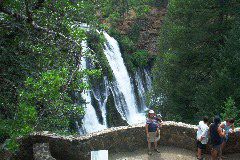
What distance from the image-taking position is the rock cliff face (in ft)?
82.8

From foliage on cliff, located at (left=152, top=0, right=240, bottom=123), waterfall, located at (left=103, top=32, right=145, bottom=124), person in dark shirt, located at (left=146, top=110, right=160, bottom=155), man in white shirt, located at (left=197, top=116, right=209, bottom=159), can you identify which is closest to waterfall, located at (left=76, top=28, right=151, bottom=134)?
waterfall, located at (left=103, top=32, right=145, bottom=124)

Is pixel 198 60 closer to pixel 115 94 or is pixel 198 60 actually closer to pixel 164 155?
pixel 115 94

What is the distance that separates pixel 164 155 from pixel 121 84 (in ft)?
41.7

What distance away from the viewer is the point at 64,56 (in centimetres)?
812

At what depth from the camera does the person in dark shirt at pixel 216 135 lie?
869cm

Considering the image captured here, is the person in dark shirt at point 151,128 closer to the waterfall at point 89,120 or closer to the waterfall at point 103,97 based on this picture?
the waterfall at point 89,120

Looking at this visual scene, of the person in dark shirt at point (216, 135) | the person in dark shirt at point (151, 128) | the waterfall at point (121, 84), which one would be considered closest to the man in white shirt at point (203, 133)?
the person in dark shirt at point (216, 135)

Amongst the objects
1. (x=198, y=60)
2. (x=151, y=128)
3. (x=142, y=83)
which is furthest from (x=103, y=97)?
(x=151, y=128)

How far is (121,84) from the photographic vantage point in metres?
22.5

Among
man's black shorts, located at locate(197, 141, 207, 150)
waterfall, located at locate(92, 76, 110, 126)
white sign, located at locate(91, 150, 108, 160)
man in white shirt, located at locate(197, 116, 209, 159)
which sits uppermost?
waterfall, located at locate(92, 76, 110, 126)

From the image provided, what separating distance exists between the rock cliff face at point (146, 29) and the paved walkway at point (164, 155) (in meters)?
15.1

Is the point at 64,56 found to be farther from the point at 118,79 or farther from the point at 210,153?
the point at 118,79

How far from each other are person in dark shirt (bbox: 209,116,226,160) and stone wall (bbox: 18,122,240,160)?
0.94 metres

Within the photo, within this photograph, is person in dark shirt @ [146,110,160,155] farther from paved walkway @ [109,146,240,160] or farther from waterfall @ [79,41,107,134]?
waterfall @ [79,41,107,134]
